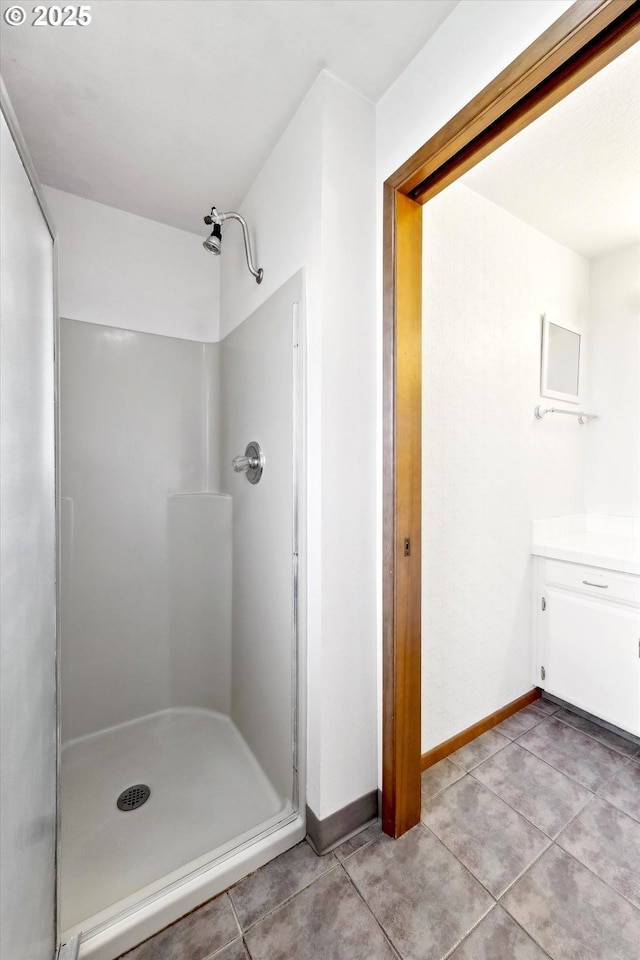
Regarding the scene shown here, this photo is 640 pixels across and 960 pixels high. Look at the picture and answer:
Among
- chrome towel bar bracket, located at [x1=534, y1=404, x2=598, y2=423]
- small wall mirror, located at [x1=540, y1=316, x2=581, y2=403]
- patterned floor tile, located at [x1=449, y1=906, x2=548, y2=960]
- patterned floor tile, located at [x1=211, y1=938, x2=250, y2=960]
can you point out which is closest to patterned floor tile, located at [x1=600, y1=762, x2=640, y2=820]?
patterned floor tile, located at [x1=449, y1=906, x2=548, y2=960]

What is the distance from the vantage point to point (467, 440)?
5.50ft

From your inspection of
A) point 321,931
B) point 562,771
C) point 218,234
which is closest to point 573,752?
point 562,771

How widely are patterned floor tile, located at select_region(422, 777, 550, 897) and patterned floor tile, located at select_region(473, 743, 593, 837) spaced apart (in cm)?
5

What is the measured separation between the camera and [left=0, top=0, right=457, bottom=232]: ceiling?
104 cm

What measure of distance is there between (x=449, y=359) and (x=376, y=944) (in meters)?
1.81

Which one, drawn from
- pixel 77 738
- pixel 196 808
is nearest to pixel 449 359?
pixel 196 808

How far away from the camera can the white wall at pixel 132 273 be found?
1729 mm

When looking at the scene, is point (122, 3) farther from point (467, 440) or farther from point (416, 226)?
point (467, 440)

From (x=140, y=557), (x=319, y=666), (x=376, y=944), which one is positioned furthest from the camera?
(x=140, y=557)

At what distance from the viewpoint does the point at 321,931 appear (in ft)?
3.29

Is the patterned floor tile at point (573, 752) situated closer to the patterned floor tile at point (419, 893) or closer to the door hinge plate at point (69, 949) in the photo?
the patterned floor tile at point (419, 893)

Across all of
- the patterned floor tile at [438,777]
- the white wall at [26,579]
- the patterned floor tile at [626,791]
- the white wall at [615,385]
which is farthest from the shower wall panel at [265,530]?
the white wall at [615,385]

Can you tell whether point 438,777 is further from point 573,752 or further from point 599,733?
point 599,733

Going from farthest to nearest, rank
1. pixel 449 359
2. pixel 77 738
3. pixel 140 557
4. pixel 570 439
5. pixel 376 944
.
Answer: pixel 570 439, pixel 140 557, pixel 77 738, pixel 449 359, pixel 376 944
